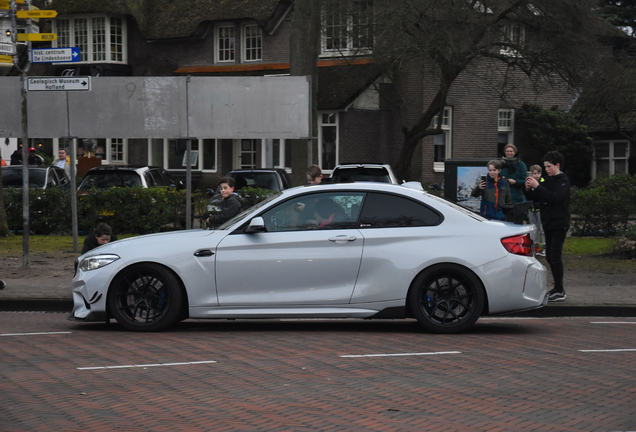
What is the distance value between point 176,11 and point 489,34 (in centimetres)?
1737

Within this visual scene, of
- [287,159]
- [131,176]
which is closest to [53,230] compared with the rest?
[131,176]

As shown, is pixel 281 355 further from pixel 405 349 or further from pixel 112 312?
pixel 112 312

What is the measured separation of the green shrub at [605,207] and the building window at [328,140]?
17.9 m

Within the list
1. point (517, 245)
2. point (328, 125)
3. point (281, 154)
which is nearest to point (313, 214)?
point (517, 245)

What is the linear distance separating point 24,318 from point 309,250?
4002 millimetres

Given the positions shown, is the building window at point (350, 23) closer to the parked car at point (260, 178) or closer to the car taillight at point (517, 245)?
the parked car at point (260, 178)

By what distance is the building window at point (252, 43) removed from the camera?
3950 cm

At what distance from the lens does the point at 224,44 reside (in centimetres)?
4038

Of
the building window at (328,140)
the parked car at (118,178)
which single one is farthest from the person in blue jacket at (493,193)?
the building window at (328,140)

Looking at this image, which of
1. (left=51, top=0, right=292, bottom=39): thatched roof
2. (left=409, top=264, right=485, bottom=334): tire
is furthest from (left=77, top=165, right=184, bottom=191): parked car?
(left=51, top=0, right=292, bottom=39): thatched roof

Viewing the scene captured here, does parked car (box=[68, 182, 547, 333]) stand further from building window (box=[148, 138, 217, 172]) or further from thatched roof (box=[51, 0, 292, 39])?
building window (box=[148, 138, 217, 172])

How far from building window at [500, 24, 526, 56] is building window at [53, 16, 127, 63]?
1935cm

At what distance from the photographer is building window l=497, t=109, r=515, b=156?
1543 inches

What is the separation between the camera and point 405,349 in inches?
316
